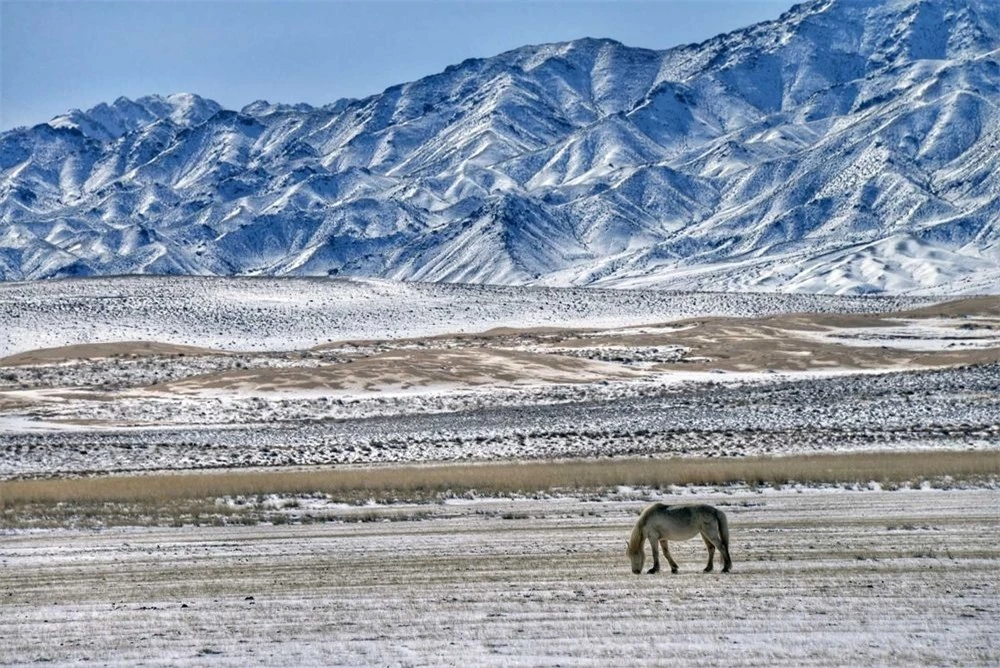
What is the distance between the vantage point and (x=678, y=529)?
18312 mm

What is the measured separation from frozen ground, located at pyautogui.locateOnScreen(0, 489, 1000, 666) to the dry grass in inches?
198


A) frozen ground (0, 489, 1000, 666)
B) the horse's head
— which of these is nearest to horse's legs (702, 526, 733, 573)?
frozen ground (0, 489, 1000, 666)

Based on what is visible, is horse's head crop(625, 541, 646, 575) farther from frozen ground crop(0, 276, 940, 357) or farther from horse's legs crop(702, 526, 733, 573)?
frozen ground crop(0, 276, 940, 357)

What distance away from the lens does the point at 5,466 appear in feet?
141

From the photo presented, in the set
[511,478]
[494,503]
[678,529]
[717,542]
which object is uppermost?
[511,478]

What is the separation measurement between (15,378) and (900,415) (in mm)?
45327

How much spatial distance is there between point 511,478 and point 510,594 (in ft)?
50.3

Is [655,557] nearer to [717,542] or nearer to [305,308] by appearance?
[717,542]

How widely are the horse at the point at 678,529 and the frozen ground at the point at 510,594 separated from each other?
313 mm

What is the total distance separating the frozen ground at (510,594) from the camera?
47.3ft

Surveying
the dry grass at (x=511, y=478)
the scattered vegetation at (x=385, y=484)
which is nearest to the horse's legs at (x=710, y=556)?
the scattered vegetation at (x=385, y=484)

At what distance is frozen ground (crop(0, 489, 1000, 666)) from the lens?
14.4 m

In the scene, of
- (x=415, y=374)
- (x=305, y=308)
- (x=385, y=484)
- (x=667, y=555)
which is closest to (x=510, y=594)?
(x=667, y=555)

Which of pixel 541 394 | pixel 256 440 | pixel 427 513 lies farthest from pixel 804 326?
pixel 427 513
